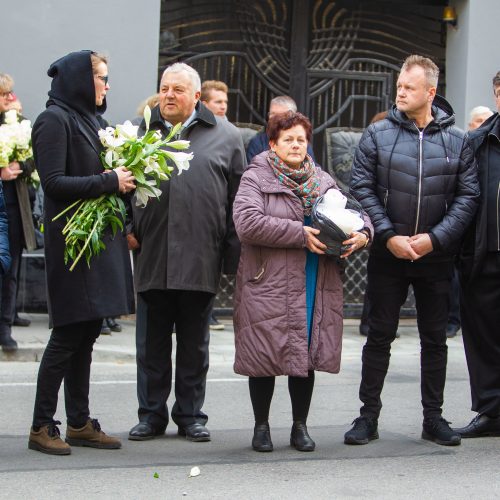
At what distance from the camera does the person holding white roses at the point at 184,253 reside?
6.64 metres

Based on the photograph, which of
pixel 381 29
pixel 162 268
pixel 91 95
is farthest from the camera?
pixel 381 29

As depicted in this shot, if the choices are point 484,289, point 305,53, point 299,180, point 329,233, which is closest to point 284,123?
point 299,180

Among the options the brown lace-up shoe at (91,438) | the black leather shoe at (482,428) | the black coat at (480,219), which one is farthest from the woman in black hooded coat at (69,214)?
the black leather shoe at (482,428)

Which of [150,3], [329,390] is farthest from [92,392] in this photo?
[150,3]

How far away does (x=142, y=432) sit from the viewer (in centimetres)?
665

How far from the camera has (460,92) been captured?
42.6 feet

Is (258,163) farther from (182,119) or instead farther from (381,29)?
(381,29)

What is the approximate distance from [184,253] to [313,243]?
802mm

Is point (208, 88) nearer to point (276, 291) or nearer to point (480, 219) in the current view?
point (480, 219)

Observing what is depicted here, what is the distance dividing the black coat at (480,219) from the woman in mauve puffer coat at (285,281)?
0.80m

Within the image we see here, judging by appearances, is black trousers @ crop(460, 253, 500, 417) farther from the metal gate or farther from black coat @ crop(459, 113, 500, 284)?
the metal gate

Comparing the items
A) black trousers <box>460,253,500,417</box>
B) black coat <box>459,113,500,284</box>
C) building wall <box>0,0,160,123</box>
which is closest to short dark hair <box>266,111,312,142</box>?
black coat <box>459,113,500,284</box>

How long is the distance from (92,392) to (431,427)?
8.80 ft

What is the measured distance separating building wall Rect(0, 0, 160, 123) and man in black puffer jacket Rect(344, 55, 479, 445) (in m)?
5.40
